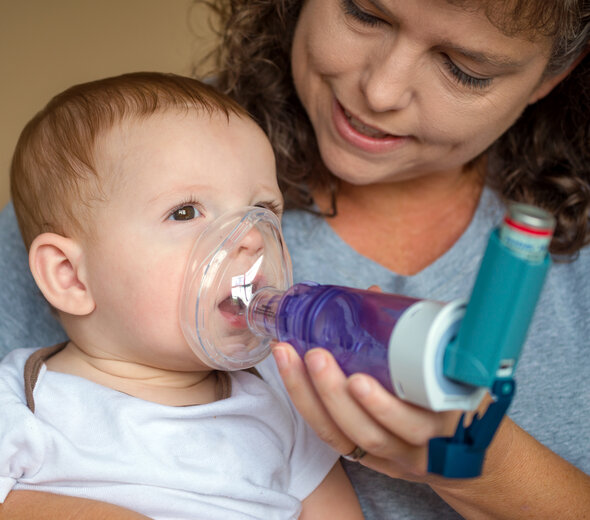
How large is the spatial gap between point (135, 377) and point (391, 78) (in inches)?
29.2

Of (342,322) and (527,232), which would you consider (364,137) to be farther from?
(527,232)

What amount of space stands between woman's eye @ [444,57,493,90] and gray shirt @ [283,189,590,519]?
0.46 meters

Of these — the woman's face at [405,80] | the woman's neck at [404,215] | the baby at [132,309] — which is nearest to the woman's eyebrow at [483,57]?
the woman's face at [405,80]

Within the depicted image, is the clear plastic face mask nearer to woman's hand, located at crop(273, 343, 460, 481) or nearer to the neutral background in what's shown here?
woman's hand, located at crop(273, 343, 460, 481)

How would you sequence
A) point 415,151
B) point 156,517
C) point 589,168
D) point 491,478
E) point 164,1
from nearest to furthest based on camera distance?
point 491,478
point 156,517
point 415,151
point 589,168
point 164,1

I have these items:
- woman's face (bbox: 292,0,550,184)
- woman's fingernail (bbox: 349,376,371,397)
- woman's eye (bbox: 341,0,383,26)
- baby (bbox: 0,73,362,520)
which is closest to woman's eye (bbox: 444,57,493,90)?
woman's face (bbox: 292,0,550,184)

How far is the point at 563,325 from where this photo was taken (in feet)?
5.26

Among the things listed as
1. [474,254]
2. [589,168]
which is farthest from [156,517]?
[589,168]

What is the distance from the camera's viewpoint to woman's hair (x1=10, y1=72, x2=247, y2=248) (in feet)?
4.08

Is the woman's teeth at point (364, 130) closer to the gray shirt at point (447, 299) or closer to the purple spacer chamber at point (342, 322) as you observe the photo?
the gray shirt at point (447, 299)

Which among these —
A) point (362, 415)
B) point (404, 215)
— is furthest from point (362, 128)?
point (362, 415)

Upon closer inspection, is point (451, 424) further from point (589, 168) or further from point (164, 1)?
point (164, 1)

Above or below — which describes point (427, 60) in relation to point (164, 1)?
above

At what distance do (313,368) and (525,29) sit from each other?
76 cm
